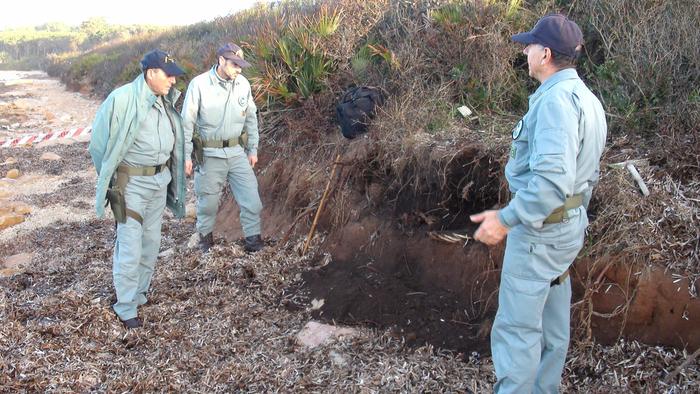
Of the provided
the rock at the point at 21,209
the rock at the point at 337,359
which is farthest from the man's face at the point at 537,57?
the rock at the point at 21,209

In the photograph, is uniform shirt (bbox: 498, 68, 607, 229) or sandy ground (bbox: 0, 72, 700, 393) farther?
sandy ground (bbox: 0, 72, 700, 393)

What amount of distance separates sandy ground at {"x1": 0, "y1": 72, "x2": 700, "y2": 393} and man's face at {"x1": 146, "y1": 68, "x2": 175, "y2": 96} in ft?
5.89

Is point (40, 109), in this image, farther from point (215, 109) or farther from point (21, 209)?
point (215, 109)

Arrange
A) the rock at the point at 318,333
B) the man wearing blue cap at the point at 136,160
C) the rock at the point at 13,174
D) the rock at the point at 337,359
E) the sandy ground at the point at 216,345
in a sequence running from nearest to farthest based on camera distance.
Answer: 1. the sandy ground at the point at 216,345
2. the rock at the point at 337,359
3. the rock at the point at 318,333
4. the man wearing blue cap at the point at 136,160
5. the rock at the point at 13,174

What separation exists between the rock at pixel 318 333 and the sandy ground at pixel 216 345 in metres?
0.04

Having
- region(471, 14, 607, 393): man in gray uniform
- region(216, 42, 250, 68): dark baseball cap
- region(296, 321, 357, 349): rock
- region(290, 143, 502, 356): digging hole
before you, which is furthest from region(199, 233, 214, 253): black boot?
region(471, 14, 607, 393): man in gray uniform

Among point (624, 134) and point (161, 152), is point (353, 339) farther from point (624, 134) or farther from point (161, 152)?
point (624, 134)

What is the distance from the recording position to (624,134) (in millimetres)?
4648

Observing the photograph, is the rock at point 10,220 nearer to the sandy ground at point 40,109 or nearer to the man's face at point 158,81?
the man's face at point 158,81

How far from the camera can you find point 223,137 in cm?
579

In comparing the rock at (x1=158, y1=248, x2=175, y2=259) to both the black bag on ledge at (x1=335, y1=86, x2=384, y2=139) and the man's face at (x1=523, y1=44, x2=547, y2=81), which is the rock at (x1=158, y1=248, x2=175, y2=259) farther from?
the man's face at (x1=523, y1=44, x2=547, y2=81)

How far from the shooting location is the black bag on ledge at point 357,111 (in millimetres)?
6078

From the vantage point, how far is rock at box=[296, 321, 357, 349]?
4.38 meters

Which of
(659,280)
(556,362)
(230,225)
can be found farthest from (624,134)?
(230,225)
